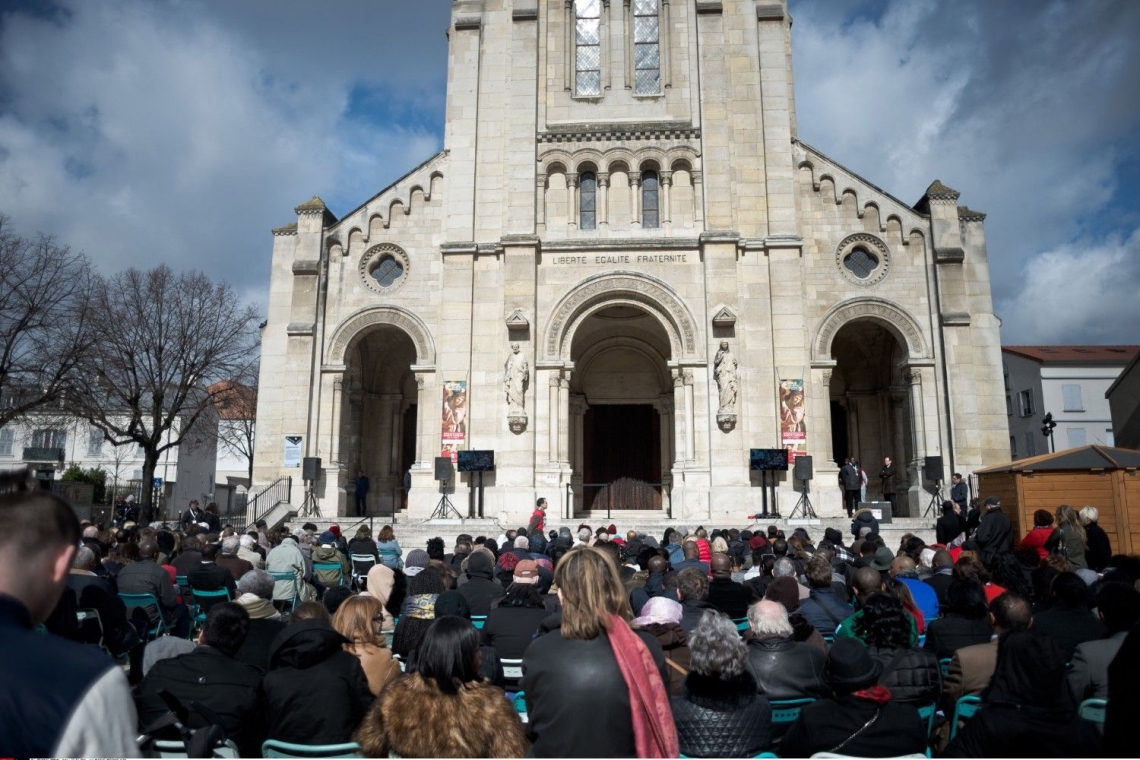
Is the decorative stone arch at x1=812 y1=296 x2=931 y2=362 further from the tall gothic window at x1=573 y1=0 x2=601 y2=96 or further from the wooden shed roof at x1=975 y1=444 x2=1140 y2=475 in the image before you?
the tall gothic window at x1=573 y1=0 x2=601 y2=96

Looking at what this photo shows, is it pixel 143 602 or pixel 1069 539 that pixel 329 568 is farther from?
pixel 1069 539

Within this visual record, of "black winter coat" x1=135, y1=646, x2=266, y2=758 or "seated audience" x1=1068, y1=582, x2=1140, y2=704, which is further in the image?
"seated audience" x1=1068, y1=582, x2=1140, y2=704

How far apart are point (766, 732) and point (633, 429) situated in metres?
24.1

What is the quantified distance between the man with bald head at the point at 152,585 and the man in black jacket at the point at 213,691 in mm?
4347

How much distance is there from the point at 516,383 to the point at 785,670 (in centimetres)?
1823

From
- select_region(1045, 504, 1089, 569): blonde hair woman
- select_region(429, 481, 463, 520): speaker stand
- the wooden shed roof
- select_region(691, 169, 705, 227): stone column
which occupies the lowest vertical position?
select_region(1045, 504, 1089, 569): blonde hair woman

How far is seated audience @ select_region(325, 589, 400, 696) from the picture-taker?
4613mm

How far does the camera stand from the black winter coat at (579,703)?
2.94m

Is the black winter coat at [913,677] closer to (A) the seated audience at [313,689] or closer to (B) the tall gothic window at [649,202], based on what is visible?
(A) the seated audience at [313,689]

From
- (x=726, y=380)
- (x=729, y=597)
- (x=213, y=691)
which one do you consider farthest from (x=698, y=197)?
(x=213, y=691)

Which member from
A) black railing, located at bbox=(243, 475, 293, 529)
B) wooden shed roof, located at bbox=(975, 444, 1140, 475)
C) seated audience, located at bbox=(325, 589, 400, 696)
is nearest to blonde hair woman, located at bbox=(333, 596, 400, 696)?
seated audience, located at bbox=(325, 589, 400, 696)

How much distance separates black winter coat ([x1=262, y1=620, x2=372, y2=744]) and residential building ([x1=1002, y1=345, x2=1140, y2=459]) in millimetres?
45916

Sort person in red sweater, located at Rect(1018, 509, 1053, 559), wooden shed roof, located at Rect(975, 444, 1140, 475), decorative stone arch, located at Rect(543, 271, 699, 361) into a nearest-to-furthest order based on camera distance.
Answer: person in red sweater, located at Rect(1018, 509, 1053, 559) < wooden shed roof, located at Rect(975, 444, 1140, 475) < decorative stone arch, located at Rect(543, 271, 699, 361)

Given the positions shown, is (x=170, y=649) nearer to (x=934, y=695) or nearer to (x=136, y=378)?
(x=934, y=695)
